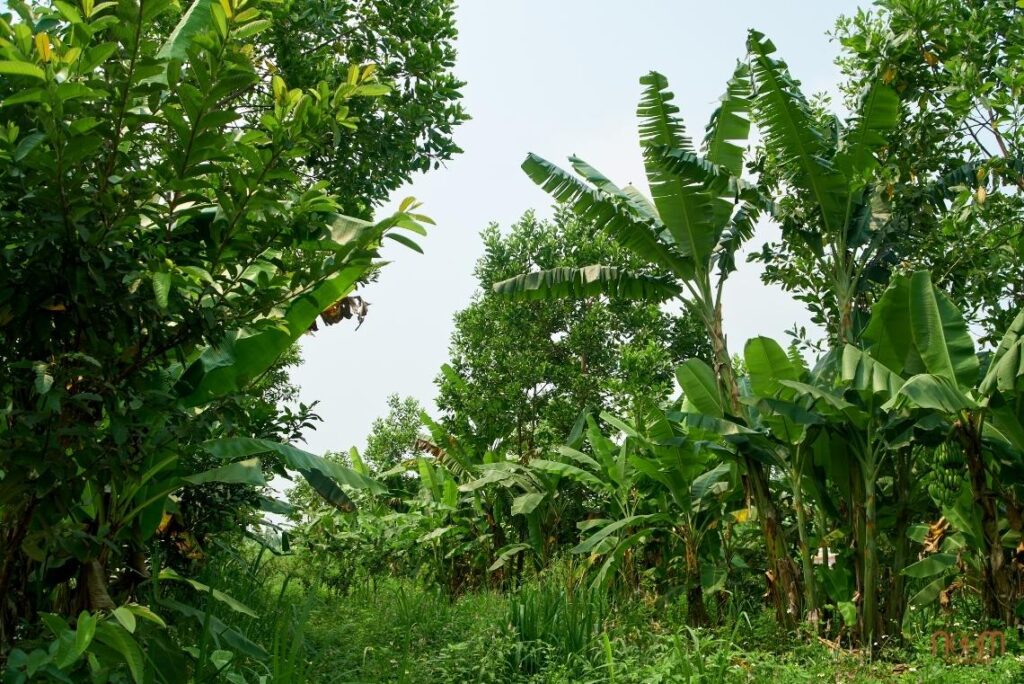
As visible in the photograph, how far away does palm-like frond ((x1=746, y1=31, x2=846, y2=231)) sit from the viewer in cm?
794

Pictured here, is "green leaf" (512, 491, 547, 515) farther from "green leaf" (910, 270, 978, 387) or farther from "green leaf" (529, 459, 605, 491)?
"green leaf" (910, 270, 978, 387)

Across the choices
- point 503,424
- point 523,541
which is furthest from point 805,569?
point 503,424

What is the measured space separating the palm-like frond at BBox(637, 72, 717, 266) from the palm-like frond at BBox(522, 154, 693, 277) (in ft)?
0.55

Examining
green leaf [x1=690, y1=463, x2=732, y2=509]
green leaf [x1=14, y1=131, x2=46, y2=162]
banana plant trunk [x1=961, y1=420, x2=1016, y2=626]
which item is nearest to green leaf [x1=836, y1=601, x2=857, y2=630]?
banana plant trunk [x1=961, y1=420, x2=1016, y2=626]

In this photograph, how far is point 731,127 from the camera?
8.43 metres

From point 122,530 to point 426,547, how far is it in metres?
6.98

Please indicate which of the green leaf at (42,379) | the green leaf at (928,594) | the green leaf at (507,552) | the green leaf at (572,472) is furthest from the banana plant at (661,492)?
the green leaf at (42,379)

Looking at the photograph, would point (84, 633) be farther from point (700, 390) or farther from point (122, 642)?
point (700, 390)

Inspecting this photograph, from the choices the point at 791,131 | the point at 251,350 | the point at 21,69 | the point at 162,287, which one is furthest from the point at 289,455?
the point at 791,131

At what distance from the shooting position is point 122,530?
418 cm

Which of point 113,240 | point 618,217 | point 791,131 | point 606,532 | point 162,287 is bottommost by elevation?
point 606,532

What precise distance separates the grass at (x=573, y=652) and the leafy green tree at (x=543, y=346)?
714cm

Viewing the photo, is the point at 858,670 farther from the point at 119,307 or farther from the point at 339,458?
the point at 339,458

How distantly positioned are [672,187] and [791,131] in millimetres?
1193
